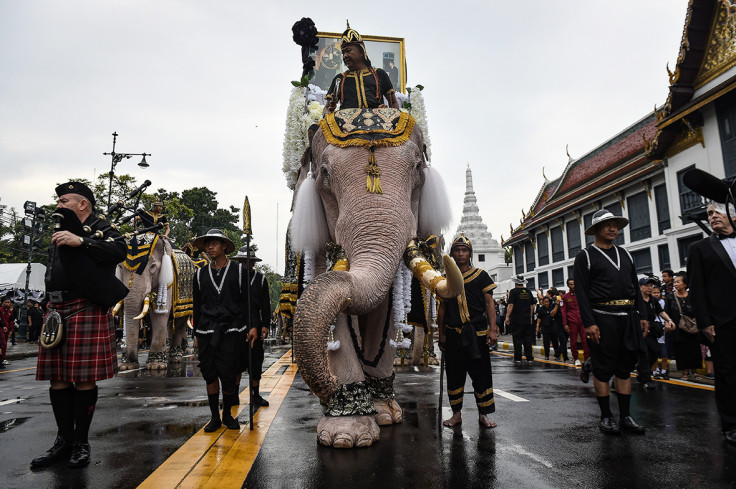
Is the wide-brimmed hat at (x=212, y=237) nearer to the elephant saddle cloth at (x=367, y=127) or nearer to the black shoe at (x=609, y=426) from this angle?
the elephant saddle cloth at (x=367, y=127)

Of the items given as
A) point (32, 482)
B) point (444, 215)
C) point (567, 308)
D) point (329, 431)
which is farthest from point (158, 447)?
point (567, 308)

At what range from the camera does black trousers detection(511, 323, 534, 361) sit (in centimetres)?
1130

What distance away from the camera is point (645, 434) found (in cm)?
414

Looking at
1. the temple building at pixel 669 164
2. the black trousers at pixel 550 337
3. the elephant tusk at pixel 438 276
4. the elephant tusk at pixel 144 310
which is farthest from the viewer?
the temple building at pixel 669 164

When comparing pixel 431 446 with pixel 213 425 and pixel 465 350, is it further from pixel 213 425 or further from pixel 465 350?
pixel 213 425

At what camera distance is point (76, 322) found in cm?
356

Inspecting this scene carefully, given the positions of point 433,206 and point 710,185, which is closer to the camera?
point 710,185

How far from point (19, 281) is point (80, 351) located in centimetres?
3088

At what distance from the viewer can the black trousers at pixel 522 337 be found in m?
11.3

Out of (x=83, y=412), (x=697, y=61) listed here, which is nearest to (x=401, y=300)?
(x=83, y=412)

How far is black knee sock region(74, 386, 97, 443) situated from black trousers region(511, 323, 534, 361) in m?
9.36

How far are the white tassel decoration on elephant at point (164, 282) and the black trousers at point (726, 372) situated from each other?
339 inches

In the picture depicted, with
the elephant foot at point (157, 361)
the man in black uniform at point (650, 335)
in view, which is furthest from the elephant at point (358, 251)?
the elephant foot at point (157, 361)

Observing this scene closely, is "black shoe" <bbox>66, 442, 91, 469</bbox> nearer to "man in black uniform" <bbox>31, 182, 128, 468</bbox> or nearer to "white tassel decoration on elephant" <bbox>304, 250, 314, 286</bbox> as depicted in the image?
"man in black uniform" <bbox>31, 182, 128, 468</bbox>
